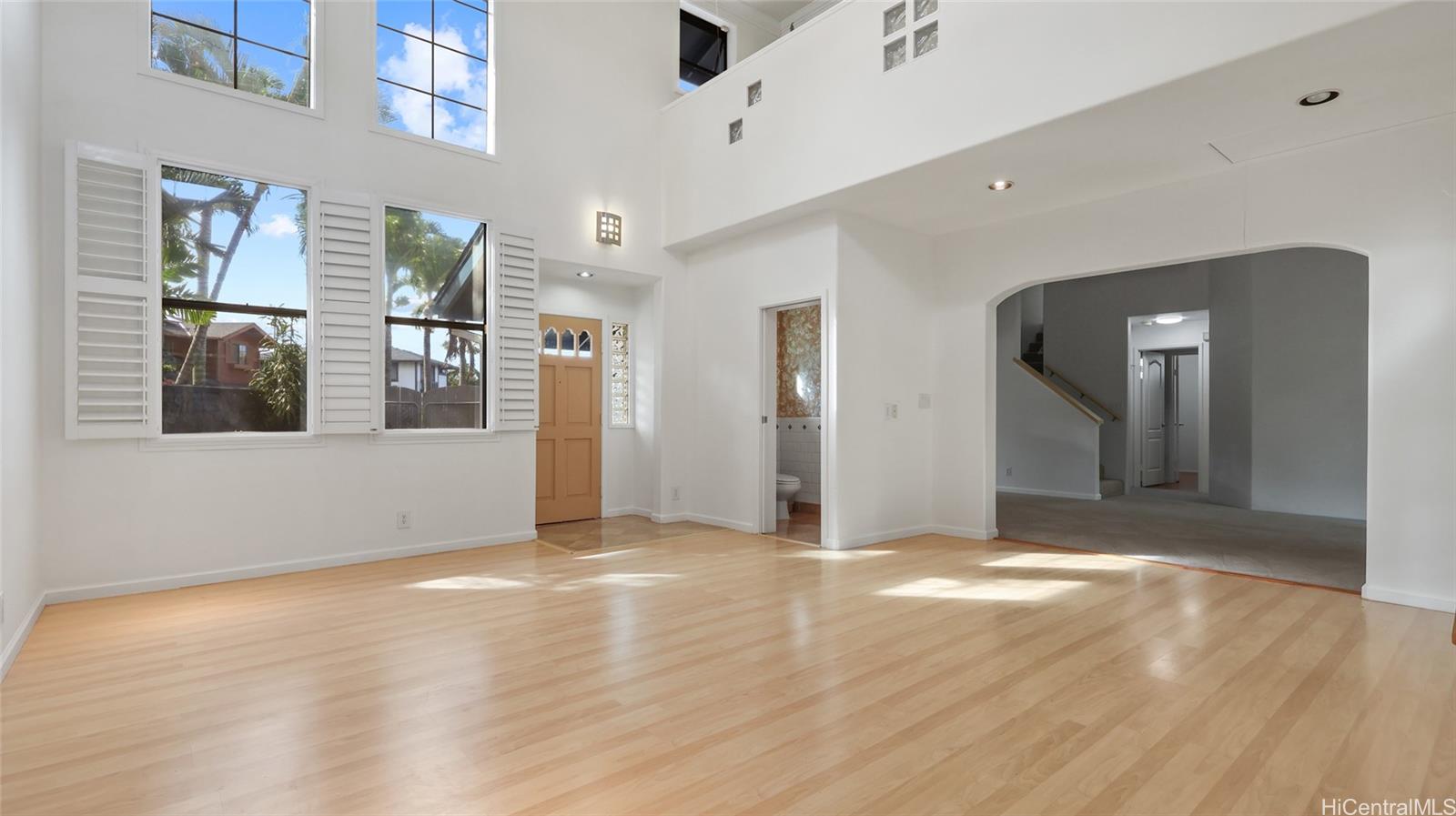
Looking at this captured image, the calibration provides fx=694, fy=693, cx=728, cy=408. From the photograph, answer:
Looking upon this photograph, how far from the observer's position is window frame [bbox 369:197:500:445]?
16.6 feet

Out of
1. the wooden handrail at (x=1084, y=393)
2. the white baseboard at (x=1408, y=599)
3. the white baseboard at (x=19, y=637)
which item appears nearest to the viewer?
the white baseboard at (x=19, y=637)

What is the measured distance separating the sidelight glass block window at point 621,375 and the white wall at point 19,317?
4200 millimetres

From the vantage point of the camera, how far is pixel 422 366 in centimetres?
531

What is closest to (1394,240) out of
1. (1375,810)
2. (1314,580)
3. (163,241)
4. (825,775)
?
(1314,580)

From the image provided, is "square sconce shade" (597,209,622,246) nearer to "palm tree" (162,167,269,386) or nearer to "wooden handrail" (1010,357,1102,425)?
"palm tree" (162,167,269,386)

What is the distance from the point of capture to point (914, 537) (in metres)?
6.03

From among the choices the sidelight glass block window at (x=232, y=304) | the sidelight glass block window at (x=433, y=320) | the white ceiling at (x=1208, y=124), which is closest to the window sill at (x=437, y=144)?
the sidelight glass block window at (x=433, y=320)

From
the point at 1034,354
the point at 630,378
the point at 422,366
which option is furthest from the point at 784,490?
the point at 1034,354

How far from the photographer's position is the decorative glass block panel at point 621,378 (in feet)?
23.6

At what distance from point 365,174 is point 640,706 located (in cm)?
443

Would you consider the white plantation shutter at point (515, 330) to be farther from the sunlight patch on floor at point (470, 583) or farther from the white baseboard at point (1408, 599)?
the white baseboard at point (1408, 599)

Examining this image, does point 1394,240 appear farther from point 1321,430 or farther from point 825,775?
point 825,775

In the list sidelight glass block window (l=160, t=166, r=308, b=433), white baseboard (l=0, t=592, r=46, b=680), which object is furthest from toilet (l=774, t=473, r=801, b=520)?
white baseboard (l=0, t=592, r=46, b=680)

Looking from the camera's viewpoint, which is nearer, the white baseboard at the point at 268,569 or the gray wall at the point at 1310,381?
the white baseboard at the point at 268,569
